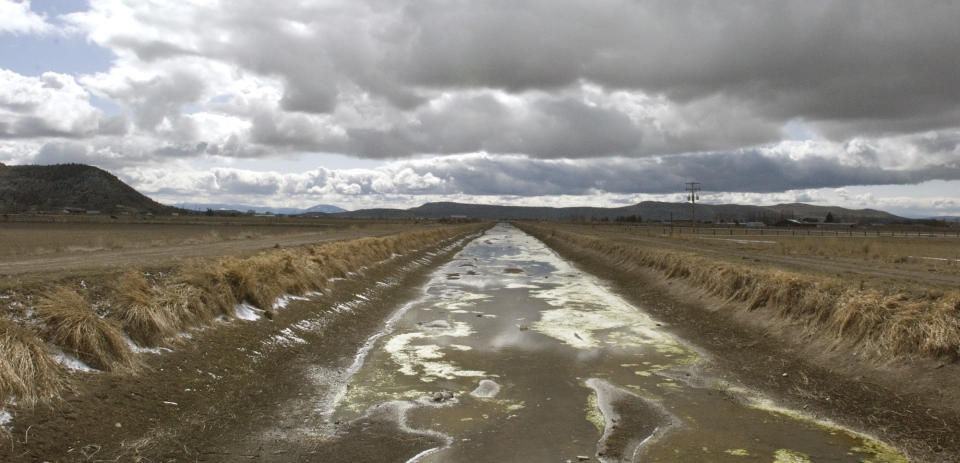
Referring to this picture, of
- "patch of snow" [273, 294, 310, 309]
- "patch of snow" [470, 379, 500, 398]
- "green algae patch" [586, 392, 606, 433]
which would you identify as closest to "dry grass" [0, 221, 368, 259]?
"patch of snow" [273, 294, 310, 309]

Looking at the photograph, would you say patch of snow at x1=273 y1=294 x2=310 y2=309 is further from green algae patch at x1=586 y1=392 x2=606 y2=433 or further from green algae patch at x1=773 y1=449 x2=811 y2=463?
green algae patch at x1=773 y1=449 x2=811 y2=463

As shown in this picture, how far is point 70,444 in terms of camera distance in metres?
5.74

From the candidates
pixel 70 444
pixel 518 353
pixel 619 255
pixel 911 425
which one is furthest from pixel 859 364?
pixel 619 255

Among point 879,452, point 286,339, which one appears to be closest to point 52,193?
point 286,339

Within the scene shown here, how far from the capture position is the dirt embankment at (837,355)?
7230mm

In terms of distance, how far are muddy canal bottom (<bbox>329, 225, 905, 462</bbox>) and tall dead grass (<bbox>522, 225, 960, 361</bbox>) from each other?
243 centimetres

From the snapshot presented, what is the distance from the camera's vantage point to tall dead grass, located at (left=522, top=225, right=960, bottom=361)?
8.67 meters

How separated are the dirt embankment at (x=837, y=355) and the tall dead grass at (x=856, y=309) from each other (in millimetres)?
23

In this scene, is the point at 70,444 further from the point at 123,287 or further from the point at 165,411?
the point at 123,287

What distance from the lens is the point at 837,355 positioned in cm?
984

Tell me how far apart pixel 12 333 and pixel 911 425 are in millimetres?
→ 10570

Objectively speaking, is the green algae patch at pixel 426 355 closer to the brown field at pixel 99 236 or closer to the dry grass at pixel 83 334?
the dry grass at pixel 83 334

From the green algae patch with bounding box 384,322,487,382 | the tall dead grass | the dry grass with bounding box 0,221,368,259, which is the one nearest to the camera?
the tall dead grass

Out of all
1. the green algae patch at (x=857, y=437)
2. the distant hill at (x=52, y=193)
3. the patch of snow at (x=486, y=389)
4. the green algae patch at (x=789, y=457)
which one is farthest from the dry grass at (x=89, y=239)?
the distant hill at (x=52, y=193)
